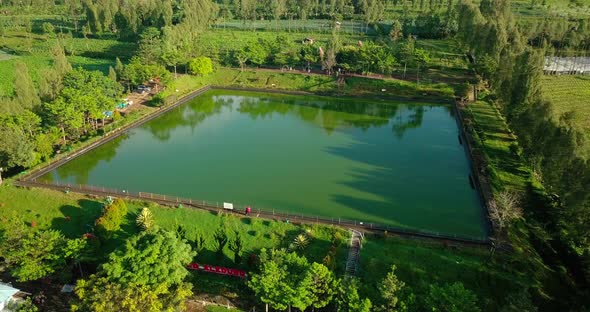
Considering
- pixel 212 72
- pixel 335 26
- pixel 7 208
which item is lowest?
pixel 7 208

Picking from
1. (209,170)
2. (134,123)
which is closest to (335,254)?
(209,170)

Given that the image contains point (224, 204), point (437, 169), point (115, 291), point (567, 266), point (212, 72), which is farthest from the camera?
point (212, 72)

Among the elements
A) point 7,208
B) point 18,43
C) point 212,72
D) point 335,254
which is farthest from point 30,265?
point 18,43

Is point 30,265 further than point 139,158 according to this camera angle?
No

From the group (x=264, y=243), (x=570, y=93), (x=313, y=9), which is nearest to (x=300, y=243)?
(x=264, y=243)

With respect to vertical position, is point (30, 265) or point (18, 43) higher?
point (18, 43)

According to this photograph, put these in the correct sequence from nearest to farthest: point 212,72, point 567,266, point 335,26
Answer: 1. point 567,266
2. point 212,72
3. point 335,26

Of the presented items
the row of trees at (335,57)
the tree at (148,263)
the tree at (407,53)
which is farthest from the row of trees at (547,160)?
the tree at (148,263)

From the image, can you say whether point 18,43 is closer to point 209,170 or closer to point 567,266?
point 209,170
